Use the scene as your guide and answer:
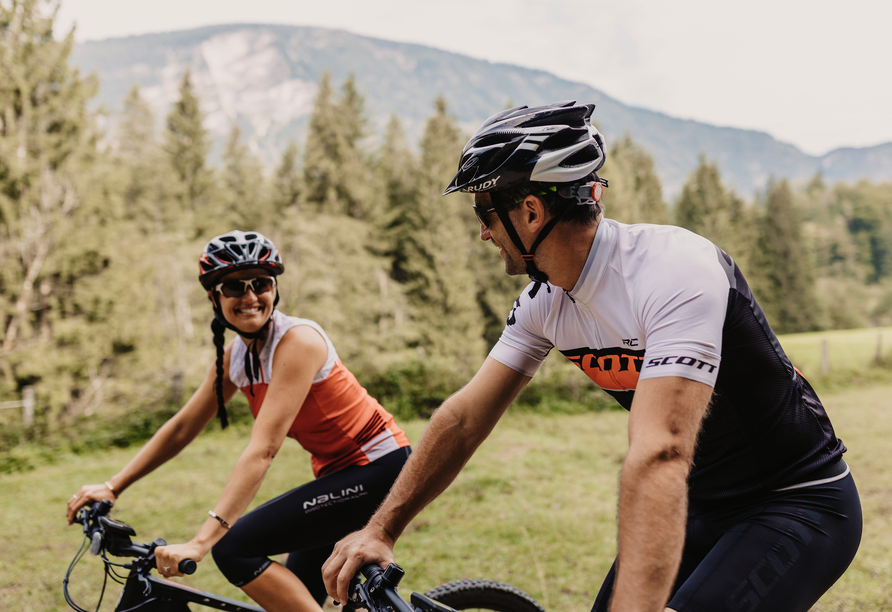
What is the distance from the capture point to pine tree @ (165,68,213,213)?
33.5 m

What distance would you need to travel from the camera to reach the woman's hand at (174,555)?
201 centimetres

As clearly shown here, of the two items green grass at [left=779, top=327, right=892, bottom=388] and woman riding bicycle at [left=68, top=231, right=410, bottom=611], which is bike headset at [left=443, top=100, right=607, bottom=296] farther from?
green grass at [left=779, top=327, right=892, bottom=388]

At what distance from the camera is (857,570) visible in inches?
191

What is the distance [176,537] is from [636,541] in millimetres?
6619

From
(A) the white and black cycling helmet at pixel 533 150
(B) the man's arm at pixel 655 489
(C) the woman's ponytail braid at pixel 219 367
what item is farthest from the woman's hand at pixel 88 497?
(B) the man's arm at pixel 655 489

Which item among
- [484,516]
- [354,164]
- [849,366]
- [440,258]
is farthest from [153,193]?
[849,366]

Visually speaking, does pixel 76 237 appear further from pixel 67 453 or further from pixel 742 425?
pixel 742 425

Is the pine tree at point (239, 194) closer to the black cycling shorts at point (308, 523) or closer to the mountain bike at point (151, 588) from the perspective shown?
the mountain bike at point (151, 588)

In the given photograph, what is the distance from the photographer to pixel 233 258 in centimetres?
257

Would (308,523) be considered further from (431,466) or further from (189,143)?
(189,143)

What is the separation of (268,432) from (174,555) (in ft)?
1.73

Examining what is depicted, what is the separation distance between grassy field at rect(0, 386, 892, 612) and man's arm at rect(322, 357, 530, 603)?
326cm

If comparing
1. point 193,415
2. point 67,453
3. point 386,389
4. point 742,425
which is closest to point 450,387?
point 386,389

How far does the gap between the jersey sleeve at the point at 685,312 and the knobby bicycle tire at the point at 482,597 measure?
1.65 metres
